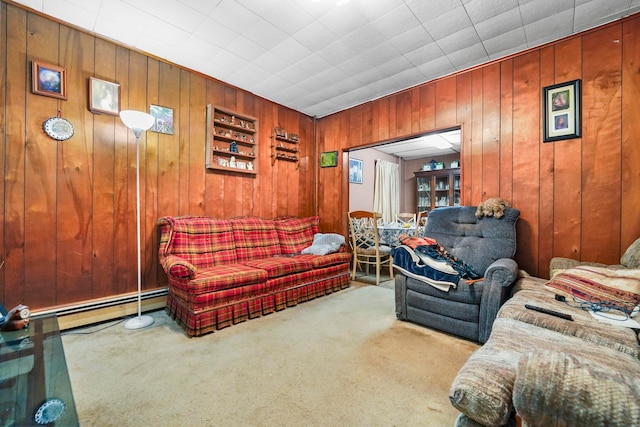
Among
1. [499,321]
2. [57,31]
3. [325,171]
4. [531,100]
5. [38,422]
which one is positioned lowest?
[38,422]

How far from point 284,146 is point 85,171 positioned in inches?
93.4

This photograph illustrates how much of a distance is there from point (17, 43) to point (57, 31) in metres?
0.31

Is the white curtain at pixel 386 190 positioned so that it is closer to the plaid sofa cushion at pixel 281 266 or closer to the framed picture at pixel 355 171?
the framed picture at pixel 355 171

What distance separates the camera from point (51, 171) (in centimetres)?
234

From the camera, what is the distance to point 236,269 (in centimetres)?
265

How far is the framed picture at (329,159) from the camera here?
14.3ft

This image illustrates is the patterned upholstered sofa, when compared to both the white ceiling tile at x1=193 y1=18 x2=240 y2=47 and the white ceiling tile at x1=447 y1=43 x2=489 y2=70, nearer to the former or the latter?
the white ceiling tile at x1=447 y1=43 x2=489 y2=70

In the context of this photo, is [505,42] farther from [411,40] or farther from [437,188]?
[437,188]

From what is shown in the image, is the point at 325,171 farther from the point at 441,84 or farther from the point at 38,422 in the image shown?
the point at 38,422

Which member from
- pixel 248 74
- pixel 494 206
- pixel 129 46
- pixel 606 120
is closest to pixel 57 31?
pixel 129 46

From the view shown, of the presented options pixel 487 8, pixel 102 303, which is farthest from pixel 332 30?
pixel 102 303

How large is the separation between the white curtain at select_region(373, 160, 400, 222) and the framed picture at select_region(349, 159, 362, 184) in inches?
25.5

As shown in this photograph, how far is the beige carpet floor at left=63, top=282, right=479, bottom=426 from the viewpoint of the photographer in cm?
137

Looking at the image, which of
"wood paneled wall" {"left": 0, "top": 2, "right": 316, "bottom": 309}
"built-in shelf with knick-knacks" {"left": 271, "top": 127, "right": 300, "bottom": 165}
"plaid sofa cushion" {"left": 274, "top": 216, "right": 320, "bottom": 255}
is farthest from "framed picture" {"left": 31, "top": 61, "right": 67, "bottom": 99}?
"plaid sofa cushion" {"left": 274, "top": 216, "right": 320, "bottom": 255}
